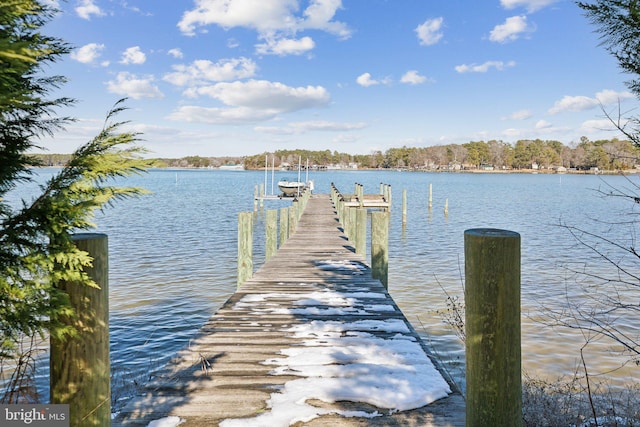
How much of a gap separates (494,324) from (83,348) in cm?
185

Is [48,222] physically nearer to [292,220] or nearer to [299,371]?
[299,371]

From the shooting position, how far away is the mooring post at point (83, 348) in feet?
5.93

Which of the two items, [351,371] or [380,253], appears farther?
[380,253]

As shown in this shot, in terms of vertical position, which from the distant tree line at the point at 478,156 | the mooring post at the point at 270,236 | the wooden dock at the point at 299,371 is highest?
the distant tree line at the point at 478,156

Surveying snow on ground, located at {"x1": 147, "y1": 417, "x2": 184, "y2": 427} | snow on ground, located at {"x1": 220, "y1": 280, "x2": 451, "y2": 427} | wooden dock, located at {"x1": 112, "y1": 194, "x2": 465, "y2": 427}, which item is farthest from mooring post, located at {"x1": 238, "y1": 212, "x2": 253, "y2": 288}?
snow on ground, located at {"x1": 147, "y1": 417, "x2": 184, "y2": 427}

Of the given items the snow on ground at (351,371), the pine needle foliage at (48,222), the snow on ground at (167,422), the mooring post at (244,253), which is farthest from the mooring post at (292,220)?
the pine needle foliage at (48,222)

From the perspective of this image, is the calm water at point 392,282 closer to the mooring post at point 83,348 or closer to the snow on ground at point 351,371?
the mooring post at point 83,348

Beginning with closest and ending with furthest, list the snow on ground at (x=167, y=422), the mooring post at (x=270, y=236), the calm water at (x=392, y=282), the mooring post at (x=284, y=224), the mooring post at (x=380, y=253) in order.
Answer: the snow on ground at (x=167, y=422), the mooring post at (x=380, y=253), the calm water at (x=392, y=282), the mooring post at (x=270, y=236), the mooring post at (x=284, y=224)

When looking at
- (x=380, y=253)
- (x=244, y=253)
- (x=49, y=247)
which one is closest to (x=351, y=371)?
(x=49, y=247)

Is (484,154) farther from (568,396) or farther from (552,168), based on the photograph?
(568,396)

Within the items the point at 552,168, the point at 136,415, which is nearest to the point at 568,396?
the point at 136,415

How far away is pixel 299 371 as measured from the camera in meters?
3.68

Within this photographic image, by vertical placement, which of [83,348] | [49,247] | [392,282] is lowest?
[392,282]

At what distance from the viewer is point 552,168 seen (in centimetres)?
14762
